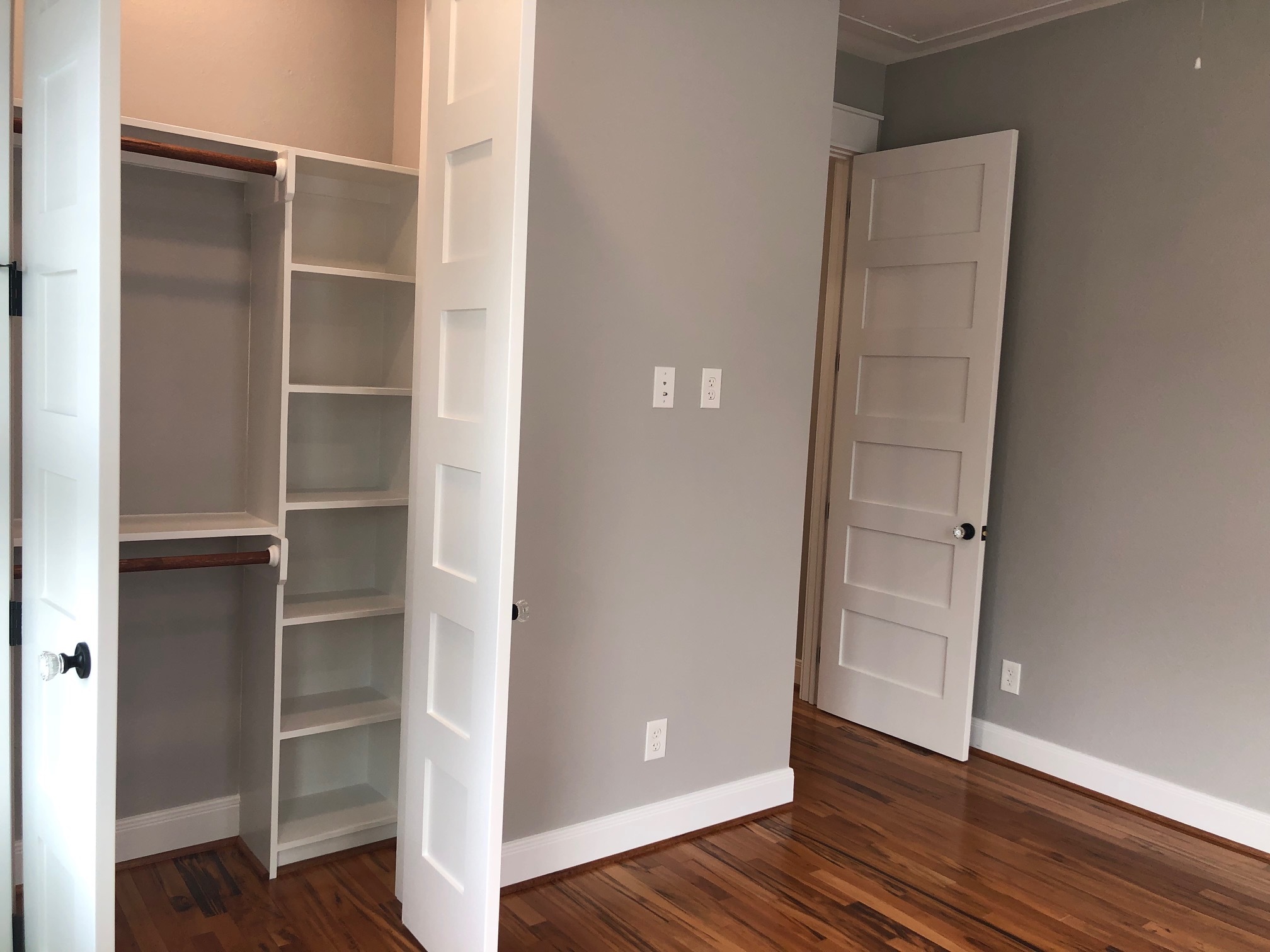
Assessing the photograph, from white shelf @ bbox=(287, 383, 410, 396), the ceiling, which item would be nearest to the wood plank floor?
white shelf @ bbox=(287, 383, 410, 396)

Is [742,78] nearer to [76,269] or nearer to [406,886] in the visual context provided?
[76,269]

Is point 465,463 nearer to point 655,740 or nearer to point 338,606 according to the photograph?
point 338,606

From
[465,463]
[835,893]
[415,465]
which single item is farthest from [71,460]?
[835,893]

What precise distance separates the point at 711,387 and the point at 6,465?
1808 millimetres

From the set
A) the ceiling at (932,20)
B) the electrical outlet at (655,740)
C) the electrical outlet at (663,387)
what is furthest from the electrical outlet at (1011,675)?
the ceiling at (932,20)

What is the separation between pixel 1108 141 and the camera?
352cm

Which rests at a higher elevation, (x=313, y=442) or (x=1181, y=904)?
(x=313, y=442)

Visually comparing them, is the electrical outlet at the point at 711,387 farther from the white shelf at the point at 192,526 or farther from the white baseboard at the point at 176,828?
the white baseboard at the point at 176,828

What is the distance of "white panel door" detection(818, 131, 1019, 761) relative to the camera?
12.2 feet

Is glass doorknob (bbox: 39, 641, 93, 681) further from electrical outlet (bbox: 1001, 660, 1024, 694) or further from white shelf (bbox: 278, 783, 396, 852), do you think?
electrical outlet (bbox: 1001, 660, 1024, 694)

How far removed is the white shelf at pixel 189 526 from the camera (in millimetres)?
2406

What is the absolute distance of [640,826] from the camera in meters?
2.96

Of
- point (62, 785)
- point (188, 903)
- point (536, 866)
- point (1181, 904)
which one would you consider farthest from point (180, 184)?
point (1181, 904)

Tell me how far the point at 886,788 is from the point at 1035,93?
260 centimetres
